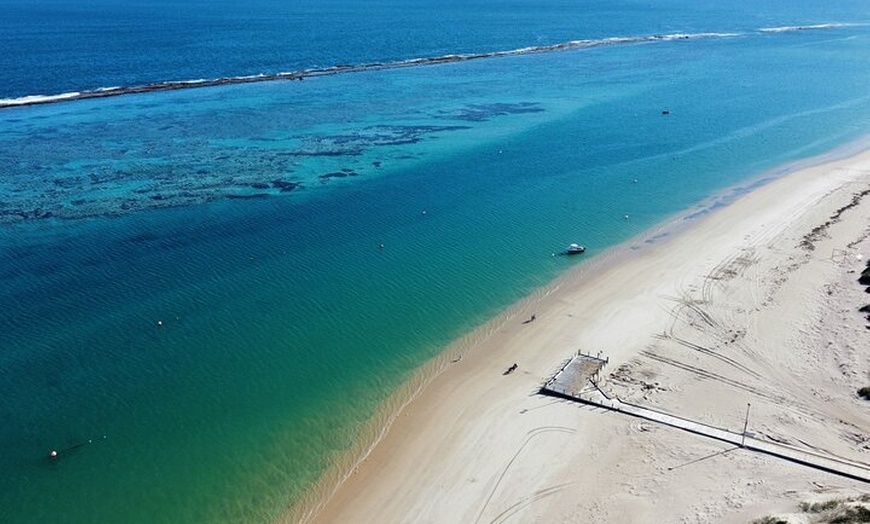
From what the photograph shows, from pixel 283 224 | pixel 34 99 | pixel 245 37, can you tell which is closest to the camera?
pixel 283 224

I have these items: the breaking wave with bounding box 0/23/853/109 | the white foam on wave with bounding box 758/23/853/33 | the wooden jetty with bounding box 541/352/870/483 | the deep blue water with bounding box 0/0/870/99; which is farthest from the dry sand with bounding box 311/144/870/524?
the white foam on wave with bounding box 758/23/853/33

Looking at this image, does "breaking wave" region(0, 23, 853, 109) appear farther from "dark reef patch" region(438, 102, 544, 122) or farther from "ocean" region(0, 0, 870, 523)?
"dark reef patch" region(438, 102, 544, 122)

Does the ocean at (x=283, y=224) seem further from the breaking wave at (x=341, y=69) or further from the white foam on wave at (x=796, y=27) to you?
the white foam on wave at (x=796, y=27)

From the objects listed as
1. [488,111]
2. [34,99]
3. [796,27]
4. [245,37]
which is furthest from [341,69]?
[796,27]

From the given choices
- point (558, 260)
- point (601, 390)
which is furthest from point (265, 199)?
point (601, 390)

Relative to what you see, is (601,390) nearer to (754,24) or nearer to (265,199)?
(265,199)

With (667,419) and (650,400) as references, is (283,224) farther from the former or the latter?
(667,419)
